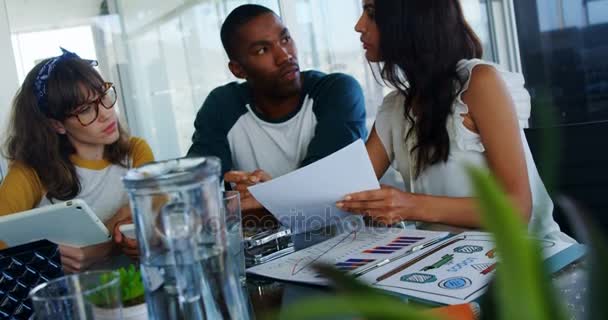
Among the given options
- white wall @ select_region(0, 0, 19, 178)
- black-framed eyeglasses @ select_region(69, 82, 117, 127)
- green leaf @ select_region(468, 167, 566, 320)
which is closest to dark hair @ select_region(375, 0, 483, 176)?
black-framed eyeglasses @ select_region(69, 82, 117, 127)

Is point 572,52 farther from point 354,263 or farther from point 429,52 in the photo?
point 354,263

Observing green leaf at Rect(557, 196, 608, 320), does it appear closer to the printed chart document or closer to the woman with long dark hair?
the printed chart document

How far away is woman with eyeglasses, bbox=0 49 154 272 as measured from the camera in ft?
5.03

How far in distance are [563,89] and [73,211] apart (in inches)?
93.3

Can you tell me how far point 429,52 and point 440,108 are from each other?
0.45 ft

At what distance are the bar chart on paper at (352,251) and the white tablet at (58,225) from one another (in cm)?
28

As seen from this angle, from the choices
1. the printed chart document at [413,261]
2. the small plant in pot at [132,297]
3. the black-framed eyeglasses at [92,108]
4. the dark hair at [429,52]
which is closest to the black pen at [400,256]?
the printed chart document at [413,261]

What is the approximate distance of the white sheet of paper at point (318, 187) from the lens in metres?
1.05

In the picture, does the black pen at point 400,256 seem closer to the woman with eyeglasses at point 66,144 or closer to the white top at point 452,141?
the white top at point 452,141

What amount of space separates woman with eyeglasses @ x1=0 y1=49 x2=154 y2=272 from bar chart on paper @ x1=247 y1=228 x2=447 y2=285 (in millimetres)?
574

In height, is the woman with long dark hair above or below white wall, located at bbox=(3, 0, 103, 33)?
below

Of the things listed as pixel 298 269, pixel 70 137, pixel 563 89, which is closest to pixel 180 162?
pixel 298 269

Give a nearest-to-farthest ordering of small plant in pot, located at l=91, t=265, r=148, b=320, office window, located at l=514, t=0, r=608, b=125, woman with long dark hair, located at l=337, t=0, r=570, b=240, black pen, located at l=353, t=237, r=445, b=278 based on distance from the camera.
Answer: small plant in pot, located at l=91, t=265, r=148, b=320 → black pen, located at l=353, t=237, r=445, b=278 → woman with long dark hair, located at l=337, t=0, r=570, b=240 → office window, located at l=514, t=0, r=608, b=125

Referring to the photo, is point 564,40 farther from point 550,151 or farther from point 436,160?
point 550,151
